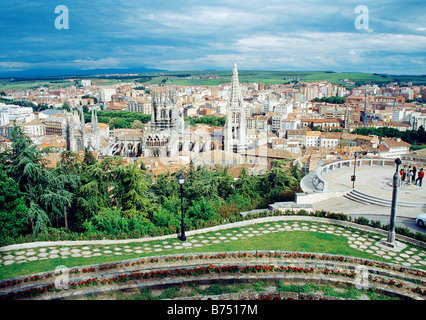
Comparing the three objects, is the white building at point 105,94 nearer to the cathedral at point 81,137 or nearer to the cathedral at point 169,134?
the cathedral at point 81,137

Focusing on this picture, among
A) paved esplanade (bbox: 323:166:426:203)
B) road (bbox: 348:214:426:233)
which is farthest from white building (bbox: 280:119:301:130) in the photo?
road (bbox: 348:214:426:233)

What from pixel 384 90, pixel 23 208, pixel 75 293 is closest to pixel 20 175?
pixel 23 208

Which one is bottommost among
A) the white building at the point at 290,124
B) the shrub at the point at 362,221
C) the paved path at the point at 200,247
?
the white building at the point at 290,124

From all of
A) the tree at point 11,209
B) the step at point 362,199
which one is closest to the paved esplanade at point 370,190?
the step at point 362,199

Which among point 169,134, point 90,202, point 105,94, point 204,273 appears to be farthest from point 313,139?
point 105,94

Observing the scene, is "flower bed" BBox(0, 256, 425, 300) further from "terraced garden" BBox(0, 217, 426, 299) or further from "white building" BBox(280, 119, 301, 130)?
"white building" BBox(280, 119, 301, 130)

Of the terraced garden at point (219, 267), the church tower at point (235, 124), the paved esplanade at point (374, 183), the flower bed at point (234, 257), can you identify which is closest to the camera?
the terraced garden at point (219, 267)
